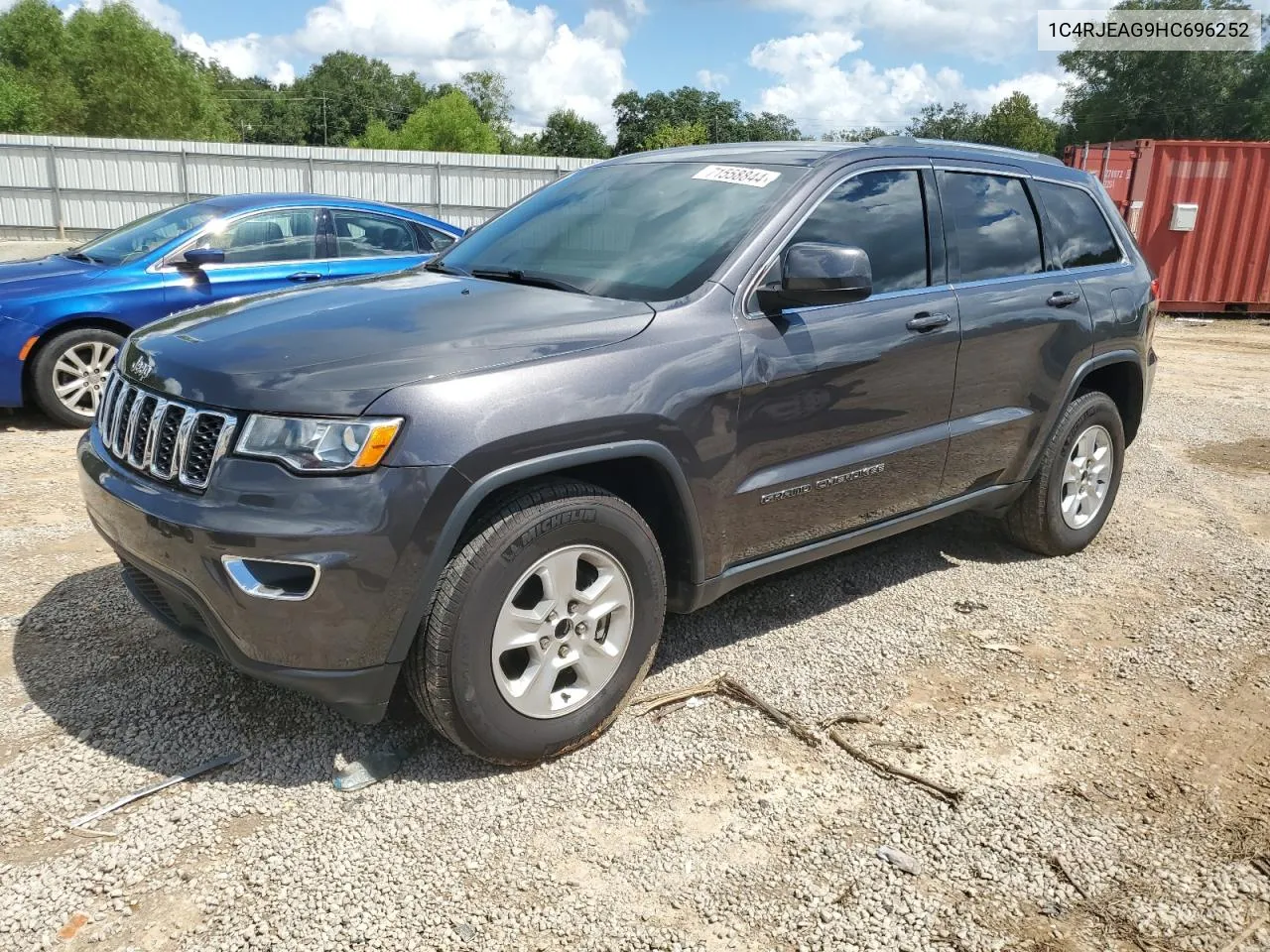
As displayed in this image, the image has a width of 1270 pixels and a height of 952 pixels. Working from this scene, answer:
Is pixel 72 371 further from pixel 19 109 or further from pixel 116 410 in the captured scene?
pixel 19 109

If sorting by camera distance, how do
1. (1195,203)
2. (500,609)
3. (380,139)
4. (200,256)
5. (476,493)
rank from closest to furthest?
(476,493) < (500,609) < (200,256) < (1195,203) < (380,139)

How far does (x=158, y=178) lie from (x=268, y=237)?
2094 centimetres

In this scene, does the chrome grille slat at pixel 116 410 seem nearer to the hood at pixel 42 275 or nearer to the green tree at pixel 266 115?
the hood at pixel 42 275

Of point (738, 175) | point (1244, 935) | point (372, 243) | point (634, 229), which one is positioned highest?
point (738, 175)

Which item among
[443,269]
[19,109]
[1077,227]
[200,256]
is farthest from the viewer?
[19,109]

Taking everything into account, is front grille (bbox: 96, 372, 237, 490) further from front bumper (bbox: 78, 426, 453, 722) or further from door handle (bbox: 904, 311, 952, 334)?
door handle (bbox: 904, 311, 952, 334)

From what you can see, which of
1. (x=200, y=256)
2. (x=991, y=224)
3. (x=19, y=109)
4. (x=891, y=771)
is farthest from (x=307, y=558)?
(x=19, y=109)

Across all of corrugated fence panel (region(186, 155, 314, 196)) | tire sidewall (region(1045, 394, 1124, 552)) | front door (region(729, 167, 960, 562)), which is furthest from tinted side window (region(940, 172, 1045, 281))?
corrugated fence panel (region(186, 155, 314, 196))

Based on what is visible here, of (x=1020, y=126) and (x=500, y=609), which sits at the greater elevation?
(x=1020, y=126)

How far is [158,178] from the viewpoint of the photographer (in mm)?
25234

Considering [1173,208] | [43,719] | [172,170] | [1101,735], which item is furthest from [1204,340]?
[172,170]

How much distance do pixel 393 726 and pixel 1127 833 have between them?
218cm

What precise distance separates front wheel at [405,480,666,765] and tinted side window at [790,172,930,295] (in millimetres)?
1364

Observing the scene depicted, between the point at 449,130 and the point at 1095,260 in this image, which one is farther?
the point at 449,130
